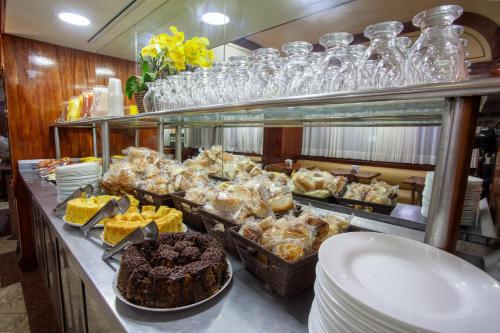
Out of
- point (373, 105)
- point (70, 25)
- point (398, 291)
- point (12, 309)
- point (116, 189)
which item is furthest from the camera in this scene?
point (70, 25)

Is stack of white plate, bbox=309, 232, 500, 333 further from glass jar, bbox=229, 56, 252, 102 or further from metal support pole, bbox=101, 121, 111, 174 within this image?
metal support pole, bbox=101, 121, 111, 174

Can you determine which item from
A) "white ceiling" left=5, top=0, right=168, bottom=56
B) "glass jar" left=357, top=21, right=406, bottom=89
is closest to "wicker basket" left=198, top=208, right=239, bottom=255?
"glass jar" left=357, top=21, right=406, bottom=89

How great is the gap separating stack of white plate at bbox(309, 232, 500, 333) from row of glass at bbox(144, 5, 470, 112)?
402 millimetres

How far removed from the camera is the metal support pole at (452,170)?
0.48 metres

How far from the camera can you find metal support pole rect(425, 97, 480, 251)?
48 cm

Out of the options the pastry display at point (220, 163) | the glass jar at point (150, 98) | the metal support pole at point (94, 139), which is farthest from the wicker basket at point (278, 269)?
the metal support pole at point (94, 139)

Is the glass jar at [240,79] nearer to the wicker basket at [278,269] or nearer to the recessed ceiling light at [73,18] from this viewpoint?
the wicker basket at [278,269]

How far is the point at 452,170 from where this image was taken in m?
0.50

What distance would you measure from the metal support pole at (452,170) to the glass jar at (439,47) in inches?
5.1

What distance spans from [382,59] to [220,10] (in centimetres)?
162

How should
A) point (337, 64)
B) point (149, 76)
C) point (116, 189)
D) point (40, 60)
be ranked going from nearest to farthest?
point (337, 64) < point (116, 189) < point (149, 76) < point (40, 60)

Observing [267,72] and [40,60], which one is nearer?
[267,72]

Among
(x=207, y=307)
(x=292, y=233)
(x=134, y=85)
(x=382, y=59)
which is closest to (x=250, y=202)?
Answer: (x=292, y=233)

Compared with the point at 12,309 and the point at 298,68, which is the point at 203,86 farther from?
the point at 12,309
